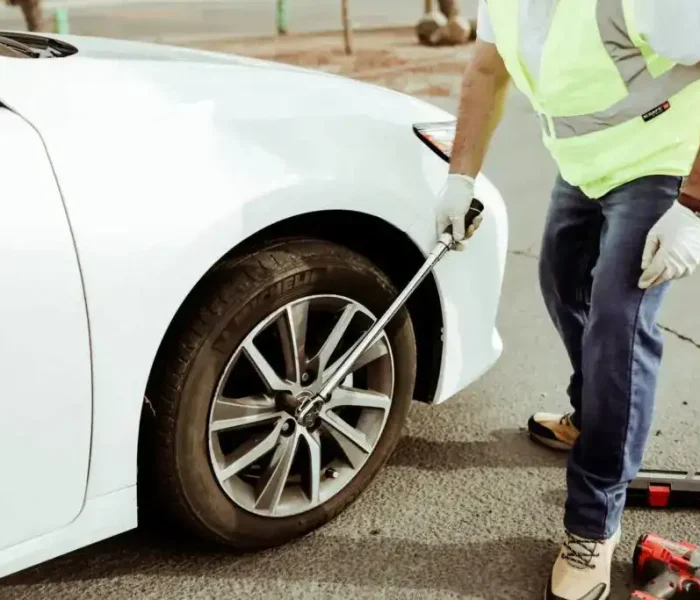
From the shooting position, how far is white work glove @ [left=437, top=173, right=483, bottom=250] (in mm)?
2090

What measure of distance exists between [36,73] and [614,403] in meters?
1.39

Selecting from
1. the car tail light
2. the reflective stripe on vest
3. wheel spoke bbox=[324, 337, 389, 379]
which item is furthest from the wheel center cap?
the reflective stripe on vest

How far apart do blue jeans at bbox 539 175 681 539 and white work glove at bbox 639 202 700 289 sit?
0.18 ft

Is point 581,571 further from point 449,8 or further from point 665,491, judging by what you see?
point 449,8

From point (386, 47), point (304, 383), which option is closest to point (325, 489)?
point (304, 383)

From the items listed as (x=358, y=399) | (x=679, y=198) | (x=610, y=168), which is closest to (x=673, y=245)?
(x=679, y=198)

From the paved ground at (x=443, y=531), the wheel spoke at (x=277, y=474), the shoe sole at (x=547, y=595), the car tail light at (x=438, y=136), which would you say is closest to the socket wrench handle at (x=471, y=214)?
the car tail light at (x=438, y=136)

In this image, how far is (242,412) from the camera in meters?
1.95

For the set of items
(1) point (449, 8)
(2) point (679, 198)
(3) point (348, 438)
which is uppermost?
(2) point (679, 198)

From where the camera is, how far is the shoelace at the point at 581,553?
199 cm

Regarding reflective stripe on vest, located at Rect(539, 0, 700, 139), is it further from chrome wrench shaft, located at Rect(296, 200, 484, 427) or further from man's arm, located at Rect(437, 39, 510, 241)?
chrome wrench shaft, located at Rect(296, 200, 484, 427)

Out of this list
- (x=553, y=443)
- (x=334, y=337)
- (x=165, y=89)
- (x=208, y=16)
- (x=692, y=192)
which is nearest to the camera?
(x=692, y=192)

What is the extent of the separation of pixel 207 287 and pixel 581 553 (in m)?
1.05

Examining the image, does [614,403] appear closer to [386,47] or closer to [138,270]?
[138,270]
